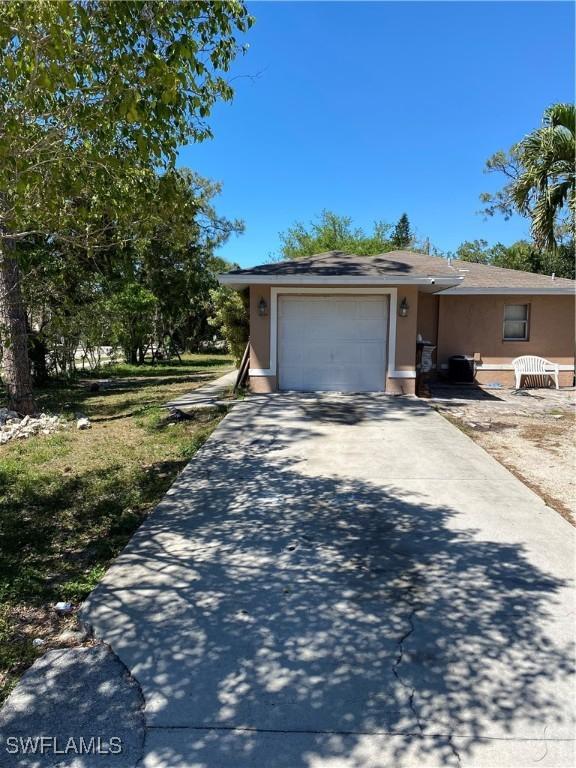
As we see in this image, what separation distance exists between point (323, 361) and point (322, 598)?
8.12 m

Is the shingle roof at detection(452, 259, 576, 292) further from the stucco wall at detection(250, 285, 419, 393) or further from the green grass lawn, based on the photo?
the green grass lawn

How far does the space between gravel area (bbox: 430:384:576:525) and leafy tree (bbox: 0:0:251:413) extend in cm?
498

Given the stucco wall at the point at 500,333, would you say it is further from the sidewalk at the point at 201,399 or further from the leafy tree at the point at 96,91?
the leafy tree at the point at 96,91

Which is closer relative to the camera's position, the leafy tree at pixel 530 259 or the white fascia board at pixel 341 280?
the white fascia board at pixel 341 280

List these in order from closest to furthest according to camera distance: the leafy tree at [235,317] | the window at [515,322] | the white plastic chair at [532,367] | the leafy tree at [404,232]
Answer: the white plastic chair at [532,367] < the leafy tree at [235,317] < the window at [515,322] < the leafy tree at [404,232]

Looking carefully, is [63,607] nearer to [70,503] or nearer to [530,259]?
[70,503]

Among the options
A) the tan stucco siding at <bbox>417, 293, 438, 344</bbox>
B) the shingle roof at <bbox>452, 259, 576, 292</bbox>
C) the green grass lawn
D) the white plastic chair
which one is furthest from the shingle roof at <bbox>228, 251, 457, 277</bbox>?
the green grass lawn

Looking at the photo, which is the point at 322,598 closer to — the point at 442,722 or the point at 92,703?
the point at 442,722

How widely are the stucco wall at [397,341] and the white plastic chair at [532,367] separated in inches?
179

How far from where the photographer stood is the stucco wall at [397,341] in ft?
36.2

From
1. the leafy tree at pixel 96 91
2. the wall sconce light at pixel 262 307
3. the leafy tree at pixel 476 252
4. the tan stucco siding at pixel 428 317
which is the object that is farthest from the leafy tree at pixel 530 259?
the leafy tree at pixel 96 91

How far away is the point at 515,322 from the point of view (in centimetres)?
1446

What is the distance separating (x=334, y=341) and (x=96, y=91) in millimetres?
8061

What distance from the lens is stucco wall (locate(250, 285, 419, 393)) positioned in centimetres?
1102
